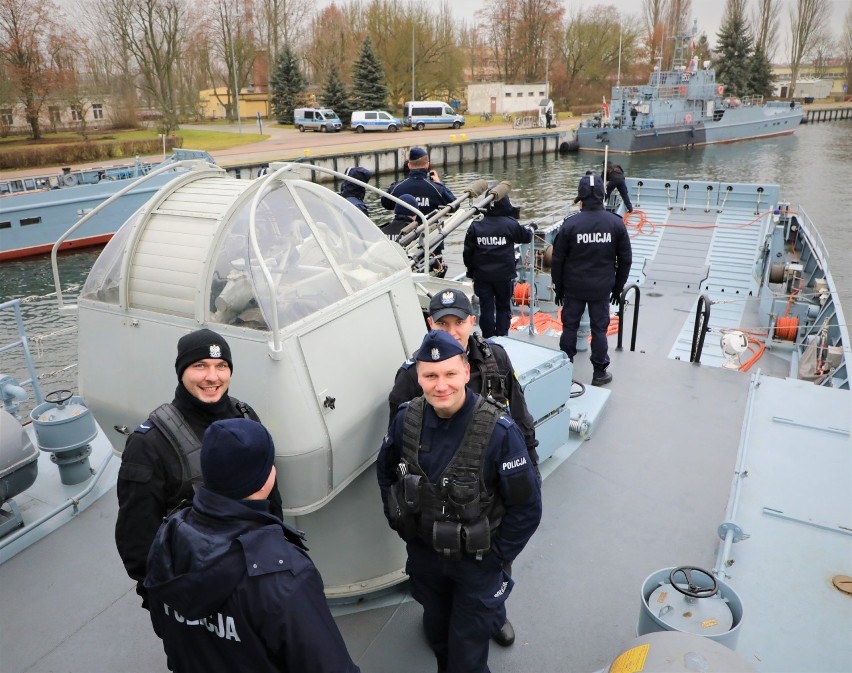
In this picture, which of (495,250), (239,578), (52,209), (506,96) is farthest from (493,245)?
(506,96)

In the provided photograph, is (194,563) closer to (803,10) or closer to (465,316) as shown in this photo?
(465,316)

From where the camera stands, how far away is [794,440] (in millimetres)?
4836

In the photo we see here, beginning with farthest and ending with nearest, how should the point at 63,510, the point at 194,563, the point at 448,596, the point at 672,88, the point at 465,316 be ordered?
the point at 672,88 → the point at 63,510 → the point at 465,316 → the point at 448,596 → the point at 194,563

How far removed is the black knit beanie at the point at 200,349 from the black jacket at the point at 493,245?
12.6 ft

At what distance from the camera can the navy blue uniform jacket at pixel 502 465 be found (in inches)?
102

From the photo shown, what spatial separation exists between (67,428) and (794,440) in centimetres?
520

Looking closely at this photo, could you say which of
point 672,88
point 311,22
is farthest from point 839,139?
point 311,22

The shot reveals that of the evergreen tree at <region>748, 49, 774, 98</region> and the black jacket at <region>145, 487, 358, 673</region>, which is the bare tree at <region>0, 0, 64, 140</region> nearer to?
the black jacket at <region>145, 487, 358, 673</region>

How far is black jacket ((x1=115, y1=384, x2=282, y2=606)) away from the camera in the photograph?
2.45 metres

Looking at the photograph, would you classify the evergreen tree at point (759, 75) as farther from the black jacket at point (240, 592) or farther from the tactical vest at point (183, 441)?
the black jacket at point (240, 592)

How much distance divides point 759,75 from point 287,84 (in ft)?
156

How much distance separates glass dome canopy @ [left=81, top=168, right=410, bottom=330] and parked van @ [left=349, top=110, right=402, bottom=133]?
148ft

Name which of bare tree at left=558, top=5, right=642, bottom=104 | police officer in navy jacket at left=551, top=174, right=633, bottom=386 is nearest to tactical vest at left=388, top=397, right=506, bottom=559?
police officer in navy jacket at left=551, top=174, right=633, bottom=386

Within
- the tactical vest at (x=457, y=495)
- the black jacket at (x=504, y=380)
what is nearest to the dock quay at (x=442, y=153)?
the black jacket at (x=504, y=380)
